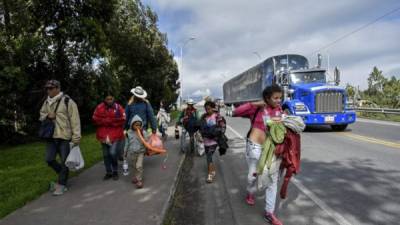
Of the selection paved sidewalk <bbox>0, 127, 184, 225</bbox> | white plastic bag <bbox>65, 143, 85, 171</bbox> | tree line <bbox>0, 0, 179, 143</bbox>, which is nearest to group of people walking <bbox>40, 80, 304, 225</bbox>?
white plastic bag <bbox>65, 143, 85, 171</bbox>

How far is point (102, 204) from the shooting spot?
527cm

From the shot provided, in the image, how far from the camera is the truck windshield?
1668 cm

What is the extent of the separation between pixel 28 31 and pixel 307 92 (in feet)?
41.5

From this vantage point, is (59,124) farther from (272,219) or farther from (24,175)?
(272,219)

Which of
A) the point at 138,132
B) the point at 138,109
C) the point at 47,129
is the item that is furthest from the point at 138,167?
the point at 47,129

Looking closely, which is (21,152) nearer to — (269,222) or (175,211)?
(175,211)

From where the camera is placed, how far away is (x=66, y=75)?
17.4 meters

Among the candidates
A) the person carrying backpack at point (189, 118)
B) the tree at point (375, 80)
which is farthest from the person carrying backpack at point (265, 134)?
the tree at point (375, 80)

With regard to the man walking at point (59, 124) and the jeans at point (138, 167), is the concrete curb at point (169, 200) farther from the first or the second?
the man walking at point (59, 124)

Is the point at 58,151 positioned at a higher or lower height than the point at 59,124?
lower

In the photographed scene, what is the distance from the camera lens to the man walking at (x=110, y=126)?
6734 mm

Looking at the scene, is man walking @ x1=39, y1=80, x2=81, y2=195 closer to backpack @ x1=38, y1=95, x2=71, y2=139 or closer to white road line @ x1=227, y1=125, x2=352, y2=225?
backpack @ x1=38, y1=95, x2=71, y2=139

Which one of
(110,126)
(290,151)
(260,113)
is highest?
(260,113)

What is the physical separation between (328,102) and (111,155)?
11.1 m
